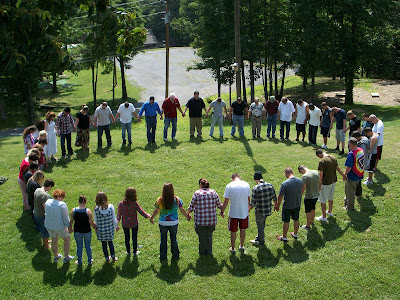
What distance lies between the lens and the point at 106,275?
7688mm

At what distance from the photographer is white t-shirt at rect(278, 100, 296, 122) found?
15938 millimetres

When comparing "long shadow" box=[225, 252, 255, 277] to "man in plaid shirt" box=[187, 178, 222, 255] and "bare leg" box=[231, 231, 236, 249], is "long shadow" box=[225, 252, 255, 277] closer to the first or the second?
"bare leg" box=[231, 231, 236, 249]

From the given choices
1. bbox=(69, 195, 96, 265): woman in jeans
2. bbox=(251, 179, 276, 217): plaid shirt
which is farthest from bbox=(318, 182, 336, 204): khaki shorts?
bbox=(69, 195, 96, 265): woman in jeans

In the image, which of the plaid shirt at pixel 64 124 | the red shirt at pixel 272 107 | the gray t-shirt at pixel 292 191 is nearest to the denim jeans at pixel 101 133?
the plaid shirt at pixel 64 124

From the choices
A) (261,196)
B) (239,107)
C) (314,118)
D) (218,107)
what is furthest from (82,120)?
(314,118)

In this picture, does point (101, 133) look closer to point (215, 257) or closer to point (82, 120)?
point (82, 120)

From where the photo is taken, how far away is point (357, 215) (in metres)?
9.94

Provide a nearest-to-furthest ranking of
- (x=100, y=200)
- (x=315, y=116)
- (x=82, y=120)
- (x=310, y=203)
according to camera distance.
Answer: (x=100, y=200)
(x=310, y=203)
(x=82, y=120)
(x=315, y=116)

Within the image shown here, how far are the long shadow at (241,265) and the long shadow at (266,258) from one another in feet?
0.58

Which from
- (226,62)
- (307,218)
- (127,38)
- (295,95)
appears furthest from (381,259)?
(295,95)

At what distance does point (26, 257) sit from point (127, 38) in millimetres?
6055

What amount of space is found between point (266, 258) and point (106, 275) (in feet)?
10.3

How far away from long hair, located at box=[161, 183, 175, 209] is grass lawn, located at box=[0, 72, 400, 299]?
4.08 ft

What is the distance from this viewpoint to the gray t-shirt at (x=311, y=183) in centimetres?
890
